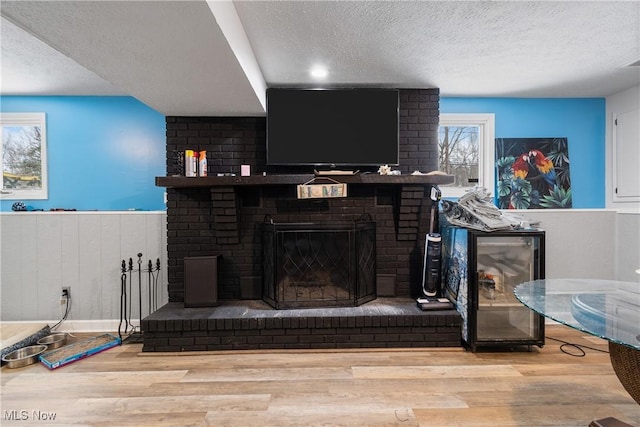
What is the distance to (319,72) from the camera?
8.22 ft

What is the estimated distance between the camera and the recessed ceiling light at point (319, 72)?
8.05 feet

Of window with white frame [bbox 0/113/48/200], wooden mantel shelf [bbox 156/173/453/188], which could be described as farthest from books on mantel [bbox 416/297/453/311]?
window with white frame [bbox 0/113/48/200]

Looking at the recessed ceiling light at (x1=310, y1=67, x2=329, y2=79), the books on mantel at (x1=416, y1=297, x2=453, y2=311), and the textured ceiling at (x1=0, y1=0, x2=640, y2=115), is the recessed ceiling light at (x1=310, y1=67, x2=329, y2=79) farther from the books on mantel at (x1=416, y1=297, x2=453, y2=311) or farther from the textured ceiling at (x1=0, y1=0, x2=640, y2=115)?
the books on mantel at (x1=416, y1=297, x2=453, y2=311)

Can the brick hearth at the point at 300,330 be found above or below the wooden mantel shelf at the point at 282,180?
below

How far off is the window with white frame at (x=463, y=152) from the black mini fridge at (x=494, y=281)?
0.84m

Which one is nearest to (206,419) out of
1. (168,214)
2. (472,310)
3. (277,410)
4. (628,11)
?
(277,410)

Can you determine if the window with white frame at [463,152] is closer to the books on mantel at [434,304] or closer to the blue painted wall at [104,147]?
the blue painted wall at [104,147]

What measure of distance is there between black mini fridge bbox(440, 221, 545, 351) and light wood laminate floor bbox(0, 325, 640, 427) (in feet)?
0.51

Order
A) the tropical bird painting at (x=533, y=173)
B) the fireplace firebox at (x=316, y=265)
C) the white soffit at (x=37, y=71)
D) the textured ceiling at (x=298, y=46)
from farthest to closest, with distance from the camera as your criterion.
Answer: the tropical bird painting at (x=533, y=173), the fireplace firebox at (x=316, y=265), the white soffit at (x=37, y=71), the textured ceiling at (x=298, y=46)

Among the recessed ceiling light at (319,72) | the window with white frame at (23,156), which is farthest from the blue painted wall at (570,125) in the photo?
the window with white frame at (23,156)

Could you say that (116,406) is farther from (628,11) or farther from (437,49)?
(628,11)

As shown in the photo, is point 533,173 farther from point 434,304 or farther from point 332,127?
point 332,127

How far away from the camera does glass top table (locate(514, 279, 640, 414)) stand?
45.4 inches

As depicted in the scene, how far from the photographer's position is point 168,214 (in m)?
2.80
